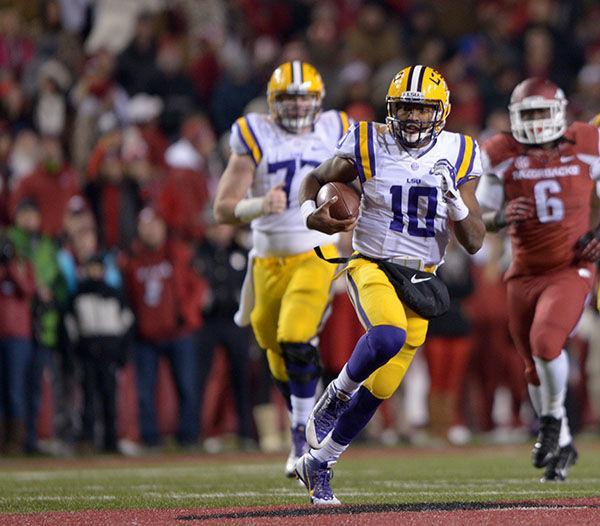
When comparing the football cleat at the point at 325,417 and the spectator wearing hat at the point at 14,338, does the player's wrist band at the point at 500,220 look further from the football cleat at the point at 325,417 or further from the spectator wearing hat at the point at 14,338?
the spectator wearing hat at the point at 14,338

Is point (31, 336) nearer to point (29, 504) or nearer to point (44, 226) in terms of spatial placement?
point (44, 226)

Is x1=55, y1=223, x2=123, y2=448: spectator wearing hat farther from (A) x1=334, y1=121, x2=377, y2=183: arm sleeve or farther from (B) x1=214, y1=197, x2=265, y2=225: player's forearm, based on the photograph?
(A) x1=334, y1=121, x2=377, y2=183: arm sleeve

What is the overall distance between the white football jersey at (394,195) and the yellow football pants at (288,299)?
107 cm

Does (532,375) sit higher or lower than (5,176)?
lower

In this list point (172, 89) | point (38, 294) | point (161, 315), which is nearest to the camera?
point (38, 294)

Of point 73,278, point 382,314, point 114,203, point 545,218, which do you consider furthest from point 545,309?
point 114,203

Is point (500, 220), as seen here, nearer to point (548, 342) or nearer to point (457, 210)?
point (548, 342)

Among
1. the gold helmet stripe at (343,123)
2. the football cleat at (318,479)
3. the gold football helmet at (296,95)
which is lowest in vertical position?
the football cleat at (318,479)

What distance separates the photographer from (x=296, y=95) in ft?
24.3

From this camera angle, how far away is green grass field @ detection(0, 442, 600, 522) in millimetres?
6117

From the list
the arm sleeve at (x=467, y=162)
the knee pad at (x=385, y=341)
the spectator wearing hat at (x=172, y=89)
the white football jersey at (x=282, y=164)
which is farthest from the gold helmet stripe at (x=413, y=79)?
the spectator wearing hat at (x=172, y=89)

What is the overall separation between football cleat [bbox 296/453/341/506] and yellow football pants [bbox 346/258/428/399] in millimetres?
377

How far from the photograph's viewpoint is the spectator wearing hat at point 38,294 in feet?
33.9

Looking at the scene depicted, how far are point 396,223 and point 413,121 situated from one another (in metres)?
0.43
